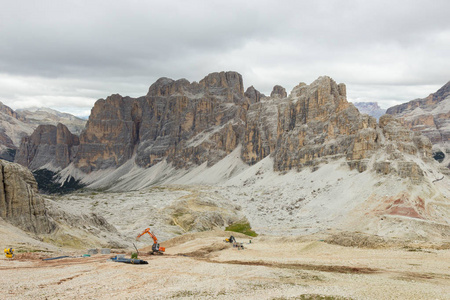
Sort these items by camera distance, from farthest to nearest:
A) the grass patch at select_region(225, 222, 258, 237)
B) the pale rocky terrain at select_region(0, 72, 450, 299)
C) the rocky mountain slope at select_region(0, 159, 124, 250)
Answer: the grass patch at select_region(225, 222, 258, 237) < the rocky mountain slope at select_region(0, 159, 124, 250) < the pale rocky terrain at select_region(0, 72, 450, 299)

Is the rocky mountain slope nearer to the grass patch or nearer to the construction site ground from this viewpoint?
the construction site ground

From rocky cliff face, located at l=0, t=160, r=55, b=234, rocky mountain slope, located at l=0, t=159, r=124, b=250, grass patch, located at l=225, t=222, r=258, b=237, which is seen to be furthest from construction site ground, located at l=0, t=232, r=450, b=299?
grass patch, located at l=225, t=222, r=258, b=237

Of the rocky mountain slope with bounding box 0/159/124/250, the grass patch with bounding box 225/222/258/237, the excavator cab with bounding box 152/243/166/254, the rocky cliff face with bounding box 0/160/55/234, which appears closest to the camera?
the excavator cab with bounding box 152/243/166/254

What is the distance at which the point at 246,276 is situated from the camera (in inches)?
1195

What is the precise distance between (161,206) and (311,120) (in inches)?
3091

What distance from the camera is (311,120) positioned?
512ft

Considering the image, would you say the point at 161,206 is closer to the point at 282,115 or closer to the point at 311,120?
the point at 311,120

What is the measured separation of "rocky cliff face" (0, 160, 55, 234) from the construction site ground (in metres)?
10.1

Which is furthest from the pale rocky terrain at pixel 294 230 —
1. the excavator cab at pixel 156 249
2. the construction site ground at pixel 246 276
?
the excavator cab at pixel 156 249

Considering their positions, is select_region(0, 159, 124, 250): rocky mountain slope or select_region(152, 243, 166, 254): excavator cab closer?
select_region(152, 243, 166, 254): excavator cab

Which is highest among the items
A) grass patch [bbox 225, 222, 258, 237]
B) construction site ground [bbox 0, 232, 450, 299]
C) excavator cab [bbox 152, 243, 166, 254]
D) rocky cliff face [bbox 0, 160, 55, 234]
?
rocky cliff face [bbox 0, 160, 55, 234]

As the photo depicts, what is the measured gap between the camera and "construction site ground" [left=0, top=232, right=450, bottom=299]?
82.5 feet

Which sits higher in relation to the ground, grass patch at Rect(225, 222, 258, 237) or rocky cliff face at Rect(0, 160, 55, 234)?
rocky cliff face at Rect(0, 160, 55, 234)

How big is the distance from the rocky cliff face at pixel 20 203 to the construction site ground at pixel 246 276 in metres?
10.1
